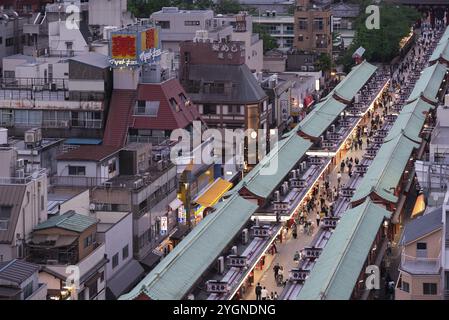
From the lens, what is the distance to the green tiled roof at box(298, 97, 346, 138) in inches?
1901

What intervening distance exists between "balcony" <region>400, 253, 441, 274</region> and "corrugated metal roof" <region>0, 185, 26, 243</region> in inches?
348

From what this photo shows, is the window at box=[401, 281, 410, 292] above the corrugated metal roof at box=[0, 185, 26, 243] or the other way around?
the other way around

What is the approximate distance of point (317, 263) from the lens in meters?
29.6

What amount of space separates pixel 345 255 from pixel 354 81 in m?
35.1

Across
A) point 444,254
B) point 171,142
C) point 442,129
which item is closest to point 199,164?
point 171,142

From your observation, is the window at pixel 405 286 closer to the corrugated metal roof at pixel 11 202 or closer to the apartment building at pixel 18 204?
the apartment building at pixel 18 204

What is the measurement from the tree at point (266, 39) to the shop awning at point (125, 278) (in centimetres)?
3778

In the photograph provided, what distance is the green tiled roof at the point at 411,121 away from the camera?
46.6 m

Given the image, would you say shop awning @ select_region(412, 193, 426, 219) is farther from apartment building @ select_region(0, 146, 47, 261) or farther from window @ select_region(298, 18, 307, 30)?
window @ select_region(298, 18, 307, 30)

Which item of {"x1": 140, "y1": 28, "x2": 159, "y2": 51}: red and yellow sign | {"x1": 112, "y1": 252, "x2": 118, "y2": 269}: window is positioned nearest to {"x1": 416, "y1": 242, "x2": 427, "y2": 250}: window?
{"x1": 112, "y1": 252, "x2": 118, "y2": 269}: window

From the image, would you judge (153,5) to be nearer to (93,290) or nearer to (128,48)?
(128,48)

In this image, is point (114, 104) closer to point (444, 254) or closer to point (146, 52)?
point (146, 52)

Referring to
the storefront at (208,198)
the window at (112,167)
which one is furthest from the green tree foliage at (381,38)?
the window at (112,167)

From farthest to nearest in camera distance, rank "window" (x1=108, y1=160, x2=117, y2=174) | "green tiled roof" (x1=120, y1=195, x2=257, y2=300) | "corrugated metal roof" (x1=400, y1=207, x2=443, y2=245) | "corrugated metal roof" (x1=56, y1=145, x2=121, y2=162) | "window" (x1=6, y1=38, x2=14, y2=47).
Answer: "window" (x1=6, y1=38, x2=14, y2=47)
"window" (x1=108, y1=160, x2=117, y2=174)
"corrugated metal roof" (x1=56, y1=145, x2=121, y2=162)
"corrugated metal roof" (x1=400, y1=207, x2=443, y2=245)
"green tiled roof" (x1=120, y1=195, x2=257, y2=300)
